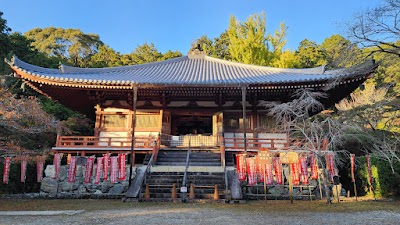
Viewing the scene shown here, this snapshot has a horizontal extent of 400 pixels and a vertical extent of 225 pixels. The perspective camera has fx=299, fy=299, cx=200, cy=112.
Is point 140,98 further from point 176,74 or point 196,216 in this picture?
point 196,216

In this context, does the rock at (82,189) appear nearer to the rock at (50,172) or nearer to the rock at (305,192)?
the rock at (50,172)

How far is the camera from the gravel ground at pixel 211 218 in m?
5.80

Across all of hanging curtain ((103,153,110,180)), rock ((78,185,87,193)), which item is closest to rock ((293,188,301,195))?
hanging curtain ((103,153,110,180))

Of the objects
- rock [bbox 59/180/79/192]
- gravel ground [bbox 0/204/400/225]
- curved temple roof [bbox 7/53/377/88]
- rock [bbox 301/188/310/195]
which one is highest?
curved temple roof [bbox 7/53/377/88]

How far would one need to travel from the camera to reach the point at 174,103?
14930mm

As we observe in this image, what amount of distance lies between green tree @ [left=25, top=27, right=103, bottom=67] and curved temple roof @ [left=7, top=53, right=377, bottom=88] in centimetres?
Answer: 2786

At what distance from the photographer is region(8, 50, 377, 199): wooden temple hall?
1230 cm

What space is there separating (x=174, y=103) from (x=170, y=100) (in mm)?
271

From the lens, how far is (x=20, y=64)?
12711 mm

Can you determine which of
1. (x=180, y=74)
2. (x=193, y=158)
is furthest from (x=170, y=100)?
(x=193, y=158)

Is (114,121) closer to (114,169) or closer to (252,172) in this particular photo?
(114,169)

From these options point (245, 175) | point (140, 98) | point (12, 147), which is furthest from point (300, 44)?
point (12, 147)

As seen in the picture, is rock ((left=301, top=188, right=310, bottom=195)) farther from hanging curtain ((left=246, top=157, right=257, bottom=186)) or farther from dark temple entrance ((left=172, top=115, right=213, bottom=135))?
dark temple entrance ((left=172, top=115, right=213, bottom=135))

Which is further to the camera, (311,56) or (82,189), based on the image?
(311,56)
